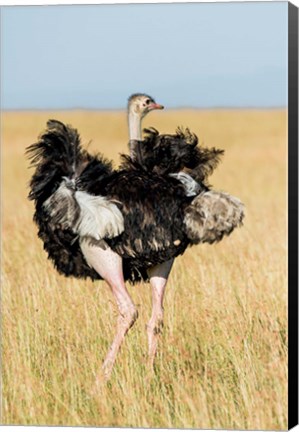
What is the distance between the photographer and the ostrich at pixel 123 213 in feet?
24.8

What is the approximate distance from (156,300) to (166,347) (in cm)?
45

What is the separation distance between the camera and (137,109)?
Answer: 8.34 m

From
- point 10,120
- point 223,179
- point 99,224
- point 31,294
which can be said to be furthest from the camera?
point 10,120

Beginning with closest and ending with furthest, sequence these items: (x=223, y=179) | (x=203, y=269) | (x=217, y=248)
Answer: (x=203, y=269) → (x=217, y=248) → (x=223, y=179)

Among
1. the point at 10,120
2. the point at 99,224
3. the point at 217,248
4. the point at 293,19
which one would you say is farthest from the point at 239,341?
the point at 10,120

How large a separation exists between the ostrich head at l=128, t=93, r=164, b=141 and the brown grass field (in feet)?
4.04

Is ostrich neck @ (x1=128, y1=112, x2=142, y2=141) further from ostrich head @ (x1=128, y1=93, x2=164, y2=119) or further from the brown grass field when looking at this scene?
the brown grass field

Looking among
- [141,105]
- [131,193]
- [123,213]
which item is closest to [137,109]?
[141,105]

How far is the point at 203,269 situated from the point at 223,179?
12076 mm

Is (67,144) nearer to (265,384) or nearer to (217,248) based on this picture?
(265,384)

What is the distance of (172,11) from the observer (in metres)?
13.0

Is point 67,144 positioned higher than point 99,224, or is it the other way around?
point 67,144

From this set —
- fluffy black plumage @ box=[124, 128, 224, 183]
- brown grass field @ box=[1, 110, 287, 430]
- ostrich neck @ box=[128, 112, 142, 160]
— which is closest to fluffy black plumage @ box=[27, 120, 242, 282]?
fluffy black plumage @ box=[124, 128, 224, 183]

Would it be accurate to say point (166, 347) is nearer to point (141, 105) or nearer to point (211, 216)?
point (211, 216)
